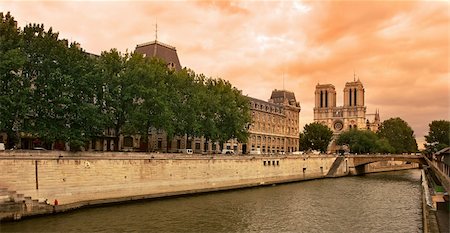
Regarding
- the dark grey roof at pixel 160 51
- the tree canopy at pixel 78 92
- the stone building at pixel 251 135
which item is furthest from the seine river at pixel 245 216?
the dark grey roof at pixel 160 51

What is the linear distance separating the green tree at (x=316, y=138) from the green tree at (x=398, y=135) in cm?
3821

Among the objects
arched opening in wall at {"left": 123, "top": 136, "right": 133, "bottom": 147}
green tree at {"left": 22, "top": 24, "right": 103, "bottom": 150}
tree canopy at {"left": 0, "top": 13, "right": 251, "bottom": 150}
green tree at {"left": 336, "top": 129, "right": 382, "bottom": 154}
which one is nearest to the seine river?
green tree at {"left": 22, "top": 24, "right": 103, "bottom": 150}

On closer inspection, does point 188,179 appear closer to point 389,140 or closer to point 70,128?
point 70,128

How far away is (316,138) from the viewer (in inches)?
5157

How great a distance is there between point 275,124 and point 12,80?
80.4m

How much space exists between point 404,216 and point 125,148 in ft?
148

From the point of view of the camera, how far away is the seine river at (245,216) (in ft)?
104

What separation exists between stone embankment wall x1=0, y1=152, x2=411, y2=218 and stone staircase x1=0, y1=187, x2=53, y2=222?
1.03 ft

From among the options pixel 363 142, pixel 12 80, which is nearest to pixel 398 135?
pixel 363 142

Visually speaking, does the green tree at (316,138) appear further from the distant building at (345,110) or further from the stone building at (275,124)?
the distant building at (345,110)

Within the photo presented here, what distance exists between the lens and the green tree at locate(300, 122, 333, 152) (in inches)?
5153

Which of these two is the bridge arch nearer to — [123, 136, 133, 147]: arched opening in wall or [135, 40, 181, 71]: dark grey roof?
[135, 40, 181, 71]: dark grey roof

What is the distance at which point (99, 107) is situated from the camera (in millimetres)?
48781

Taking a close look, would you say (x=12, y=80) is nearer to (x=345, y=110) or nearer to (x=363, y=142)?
(x=363, y=142)
